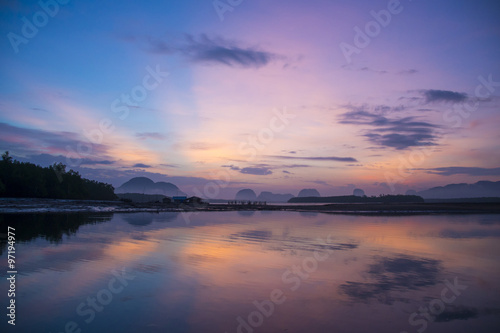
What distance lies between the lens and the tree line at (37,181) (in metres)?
60.3

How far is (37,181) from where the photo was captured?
210 feet

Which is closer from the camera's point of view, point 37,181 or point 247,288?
point 247,288

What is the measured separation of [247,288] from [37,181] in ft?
224

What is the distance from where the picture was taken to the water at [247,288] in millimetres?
8352

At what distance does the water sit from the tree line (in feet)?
169

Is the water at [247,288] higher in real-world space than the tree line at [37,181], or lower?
lower

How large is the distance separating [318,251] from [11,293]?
14.9 meters

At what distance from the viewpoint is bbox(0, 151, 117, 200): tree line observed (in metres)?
60.3

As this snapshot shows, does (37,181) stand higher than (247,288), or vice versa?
(37,181)

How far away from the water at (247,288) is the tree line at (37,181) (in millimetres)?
51409

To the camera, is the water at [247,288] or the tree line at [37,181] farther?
the tree line at [37,181]

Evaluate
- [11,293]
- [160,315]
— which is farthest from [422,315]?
[11,293]

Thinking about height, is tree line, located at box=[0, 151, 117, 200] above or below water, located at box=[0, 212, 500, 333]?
above

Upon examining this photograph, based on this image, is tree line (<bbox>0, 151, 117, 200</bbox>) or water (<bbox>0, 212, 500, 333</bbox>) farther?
tree line (<bbox>0, 151, 117, 200</bbox>)
